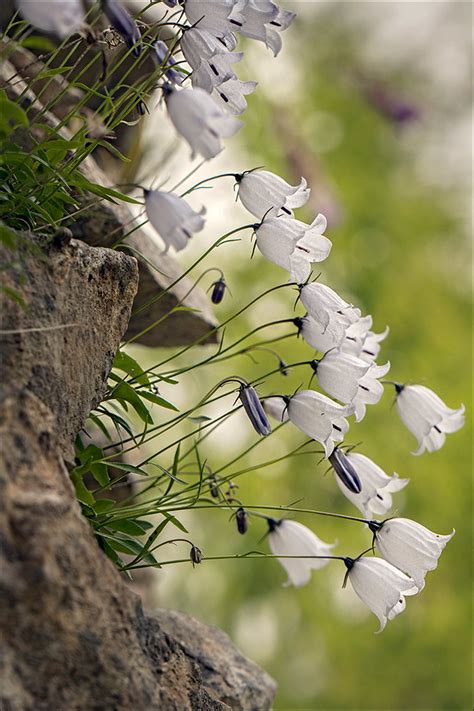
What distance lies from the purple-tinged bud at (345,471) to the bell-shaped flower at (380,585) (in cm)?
8

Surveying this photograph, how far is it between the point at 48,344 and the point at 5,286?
7cm

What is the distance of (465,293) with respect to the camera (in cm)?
523

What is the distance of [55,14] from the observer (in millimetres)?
774

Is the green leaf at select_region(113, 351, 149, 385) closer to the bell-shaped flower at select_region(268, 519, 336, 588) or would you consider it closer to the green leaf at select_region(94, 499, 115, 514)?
the green leaf at select_region(94, 499, 115, 514)

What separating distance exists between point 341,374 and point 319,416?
0.05 meters

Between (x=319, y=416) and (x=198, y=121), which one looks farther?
(x=319, y=416)

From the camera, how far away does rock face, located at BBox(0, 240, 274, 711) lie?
0.71 m

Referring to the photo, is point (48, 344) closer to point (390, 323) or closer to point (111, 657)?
point (111, 657)

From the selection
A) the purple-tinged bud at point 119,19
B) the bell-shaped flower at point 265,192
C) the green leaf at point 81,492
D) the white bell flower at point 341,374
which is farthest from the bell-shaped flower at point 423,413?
the purple-tinged bud at point 119,19

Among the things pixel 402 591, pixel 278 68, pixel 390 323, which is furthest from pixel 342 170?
pixel 402 591

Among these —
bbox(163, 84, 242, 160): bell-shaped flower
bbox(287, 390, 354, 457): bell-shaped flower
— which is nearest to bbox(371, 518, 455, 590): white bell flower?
bbox(287, 390, 354, 457): bell-shaped flower

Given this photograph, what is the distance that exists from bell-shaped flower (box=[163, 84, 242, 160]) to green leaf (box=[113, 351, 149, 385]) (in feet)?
1.05

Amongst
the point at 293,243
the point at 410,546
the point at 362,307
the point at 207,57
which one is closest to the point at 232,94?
the point at 207,57

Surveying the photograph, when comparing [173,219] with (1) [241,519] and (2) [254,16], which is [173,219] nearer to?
(2) [254,16]
